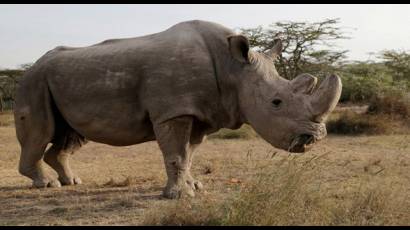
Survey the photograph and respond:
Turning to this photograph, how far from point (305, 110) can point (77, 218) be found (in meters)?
2.59

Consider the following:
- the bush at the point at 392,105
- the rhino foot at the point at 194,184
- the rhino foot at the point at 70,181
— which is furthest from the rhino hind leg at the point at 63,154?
the bush at the point at 392,105

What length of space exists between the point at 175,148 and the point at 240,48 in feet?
4.56

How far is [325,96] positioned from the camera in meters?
5.60

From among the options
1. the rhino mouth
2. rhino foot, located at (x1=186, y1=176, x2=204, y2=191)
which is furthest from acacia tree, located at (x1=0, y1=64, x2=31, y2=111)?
the rhino mouth

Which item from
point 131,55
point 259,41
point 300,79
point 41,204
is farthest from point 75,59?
point 259,41

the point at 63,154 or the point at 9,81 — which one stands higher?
the point at 63,154

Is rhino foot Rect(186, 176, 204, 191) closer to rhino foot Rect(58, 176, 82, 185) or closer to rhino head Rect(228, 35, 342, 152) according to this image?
rhino head Rect(228, 35, 342, 152)

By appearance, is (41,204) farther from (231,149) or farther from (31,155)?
(231,149)

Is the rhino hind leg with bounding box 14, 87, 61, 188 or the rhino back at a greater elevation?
the rhino back

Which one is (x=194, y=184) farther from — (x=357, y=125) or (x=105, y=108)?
(x=357, y=125)

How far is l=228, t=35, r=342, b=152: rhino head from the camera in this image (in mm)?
5668

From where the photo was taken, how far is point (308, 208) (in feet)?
15.7

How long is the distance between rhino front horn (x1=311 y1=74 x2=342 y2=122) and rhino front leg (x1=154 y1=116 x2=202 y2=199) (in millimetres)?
1444

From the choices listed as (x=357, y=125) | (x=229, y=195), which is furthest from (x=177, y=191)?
(x=357, y=125)
